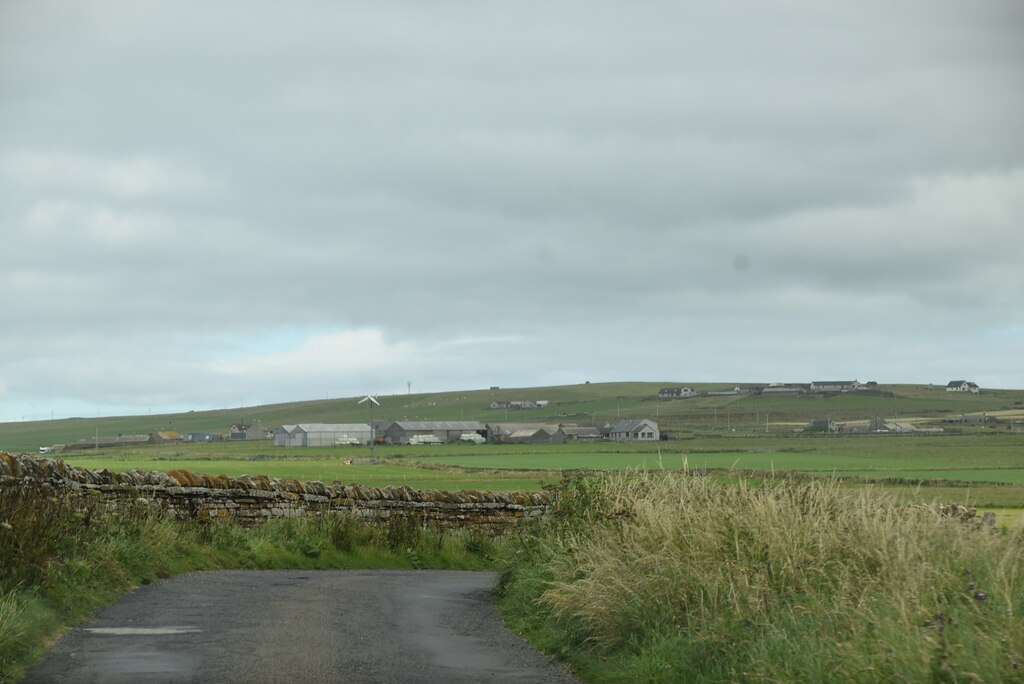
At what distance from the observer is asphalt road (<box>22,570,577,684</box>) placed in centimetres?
946

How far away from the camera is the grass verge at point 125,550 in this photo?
37.7ft

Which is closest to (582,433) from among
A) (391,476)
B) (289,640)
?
(391,476)

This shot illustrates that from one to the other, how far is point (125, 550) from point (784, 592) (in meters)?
9.96

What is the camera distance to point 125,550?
16312 mm

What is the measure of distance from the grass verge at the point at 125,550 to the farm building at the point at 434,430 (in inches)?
5967

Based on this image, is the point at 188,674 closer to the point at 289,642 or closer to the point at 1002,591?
the point at 289,642

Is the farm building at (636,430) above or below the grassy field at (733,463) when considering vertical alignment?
above

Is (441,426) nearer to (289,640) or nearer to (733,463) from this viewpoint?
(733,463)

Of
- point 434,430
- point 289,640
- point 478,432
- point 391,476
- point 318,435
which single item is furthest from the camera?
point 434,430

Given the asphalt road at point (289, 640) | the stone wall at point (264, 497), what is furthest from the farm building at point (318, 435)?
the asphalt road at point (289, 640)

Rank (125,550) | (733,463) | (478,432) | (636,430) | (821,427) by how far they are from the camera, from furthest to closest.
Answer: (478,432), (821,427), (636,430), (733,463), (125,550)

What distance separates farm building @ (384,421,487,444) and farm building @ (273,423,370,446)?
5.61 metres

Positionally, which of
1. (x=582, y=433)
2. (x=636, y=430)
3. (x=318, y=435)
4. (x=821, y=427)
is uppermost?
(x=318, y=435)

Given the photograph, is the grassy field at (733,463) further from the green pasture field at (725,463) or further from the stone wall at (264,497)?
the stone wall at (264,497)
